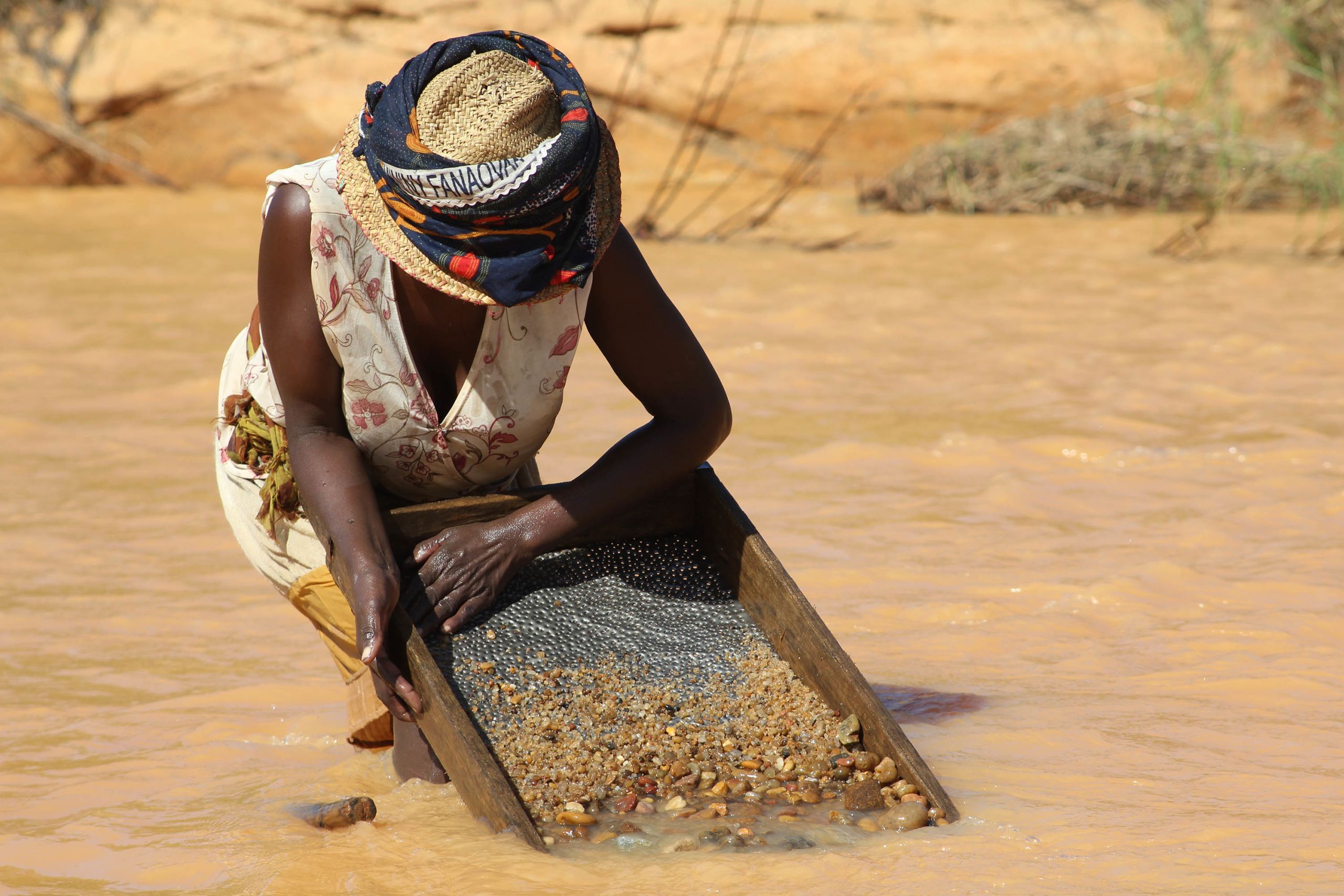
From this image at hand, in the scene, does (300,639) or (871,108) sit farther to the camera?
(871,108)

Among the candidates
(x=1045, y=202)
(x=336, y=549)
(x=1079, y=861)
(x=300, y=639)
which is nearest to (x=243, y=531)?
(x=336, y=549)

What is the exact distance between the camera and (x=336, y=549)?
2119 millimetres

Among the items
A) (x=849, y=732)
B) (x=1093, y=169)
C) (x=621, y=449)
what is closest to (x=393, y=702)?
(x=621, y=449)

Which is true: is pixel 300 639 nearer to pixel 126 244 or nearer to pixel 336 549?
pixel 336 549

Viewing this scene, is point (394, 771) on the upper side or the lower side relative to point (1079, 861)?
lower

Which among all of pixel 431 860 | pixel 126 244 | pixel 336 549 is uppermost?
pixel 336 549

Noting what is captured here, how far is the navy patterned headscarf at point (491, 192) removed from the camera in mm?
1946

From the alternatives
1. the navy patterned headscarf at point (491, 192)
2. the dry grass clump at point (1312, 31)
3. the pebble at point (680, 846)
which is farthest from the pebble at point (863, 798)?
the dry grass clump at point (1312, 31)

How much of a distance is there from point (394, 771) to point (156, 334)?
12.4 feet

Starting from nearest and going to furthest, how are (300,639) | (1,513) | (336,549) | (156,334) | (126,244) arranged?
(336,549) < (300,639) < (1,513) < (156,334) < (126,244)

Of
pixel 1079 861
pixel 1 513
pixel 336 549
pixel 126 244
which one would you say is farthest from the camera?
pixel 126 244

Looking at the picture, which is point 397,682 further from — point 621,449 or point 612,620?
point 621,449

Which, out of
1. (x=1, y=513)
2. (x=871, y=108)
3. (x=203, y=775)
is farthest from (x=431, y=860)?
(x=871, y=108)

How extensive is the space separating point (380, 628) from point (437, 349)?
1.62 ft
